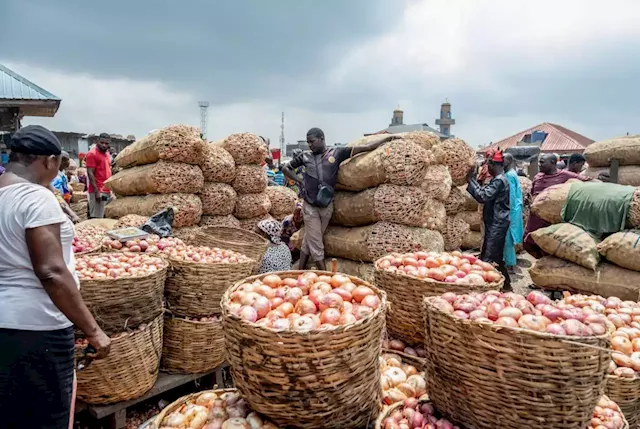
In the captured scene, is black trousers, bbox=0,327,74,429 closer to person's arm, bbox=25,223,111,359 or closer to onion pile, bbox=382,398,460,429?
person's arm, bbox=25,223,111,359

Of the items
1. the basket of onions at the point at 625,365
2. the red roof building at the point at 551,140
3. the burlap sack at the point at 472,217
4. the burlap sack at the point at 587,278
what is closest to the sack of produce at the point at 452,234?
the burlap sack at the point at 472,217

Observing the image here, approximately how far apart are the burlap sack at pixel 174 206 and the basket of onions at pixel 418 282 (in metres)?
3.90

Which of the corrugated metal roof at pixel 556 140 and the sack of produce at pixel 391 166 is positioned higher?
the corrugated metal roof at pixel 556 140

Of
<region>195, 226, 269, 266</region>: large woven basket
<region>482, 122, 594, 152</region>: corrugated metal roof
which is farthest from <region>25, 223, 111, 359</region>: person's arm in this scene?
<region>482, 122, 594, 152</region>: corrugated metal roof

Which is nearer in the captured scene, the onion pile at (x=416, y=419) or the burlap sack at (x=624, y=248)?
the onion pile at (x=416, y=419)

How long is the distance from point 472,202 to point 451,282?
20.9 ft

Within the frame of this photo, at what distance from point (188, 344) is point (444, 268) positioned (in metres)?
2.16

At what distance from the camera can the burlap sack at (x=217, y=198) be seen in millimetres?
6633

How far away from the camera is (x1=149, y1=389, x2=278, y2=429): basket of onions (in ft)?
5.82

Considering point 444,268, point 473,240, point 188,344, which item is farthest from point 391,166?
point 473,240

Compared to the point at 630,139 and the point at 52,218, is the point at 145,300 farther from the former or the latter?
the point at 630,139

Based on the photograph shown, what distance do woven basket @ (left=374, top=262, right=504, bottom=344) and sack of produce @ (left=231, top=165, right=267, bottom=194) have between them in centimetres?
468

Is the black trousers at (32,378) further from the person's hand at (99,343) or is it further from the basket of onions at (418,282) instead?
the basket of onions at (418,282)

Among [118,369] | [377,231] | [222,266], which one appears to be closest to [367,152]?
[377,231]
